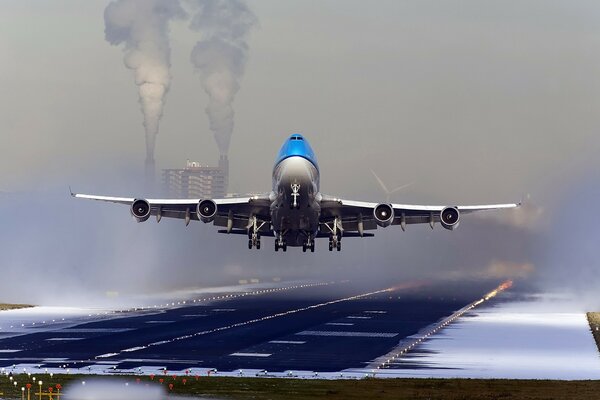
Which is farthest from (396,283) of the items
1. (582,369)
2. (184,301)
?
(582,369)

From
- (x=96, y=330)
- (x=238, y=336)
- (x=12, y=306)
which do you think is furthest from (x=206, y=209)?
(x=12, y=306)

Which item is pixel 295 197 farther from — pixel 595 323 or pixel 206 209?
pixel 595 323

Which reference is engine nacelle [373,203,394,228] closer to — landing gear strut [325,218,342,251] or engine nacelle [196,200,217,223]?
landing gear strut [325,218,342,251]

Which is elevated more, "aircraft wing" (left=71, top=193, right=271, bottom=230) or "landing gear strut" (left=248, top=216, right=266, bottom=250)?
"aircraft wing" (left=71, top=193, right=271, bottom=230)

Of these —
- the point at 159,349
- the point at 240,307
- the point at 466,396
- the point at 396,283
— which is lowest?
the point at 466,396

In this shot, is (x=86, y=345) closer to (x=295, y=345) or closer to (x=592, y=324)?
(x=295, y=345)

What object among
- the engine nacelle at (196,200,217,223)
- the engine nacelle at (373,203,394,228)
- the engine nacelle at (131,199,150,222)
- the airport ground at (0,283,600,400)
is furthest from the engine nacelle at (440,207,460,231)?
the engine nacelle at (131,199,150,222)
